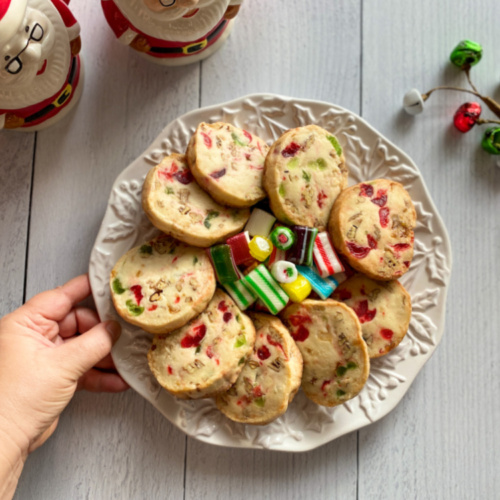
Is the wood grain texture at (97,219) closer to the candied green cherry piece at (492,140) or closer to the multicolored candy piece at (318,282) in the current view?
the multicolored candy piece at (318,282)

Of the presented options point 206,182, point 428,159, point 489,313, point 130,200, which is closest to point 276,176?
point 206,182

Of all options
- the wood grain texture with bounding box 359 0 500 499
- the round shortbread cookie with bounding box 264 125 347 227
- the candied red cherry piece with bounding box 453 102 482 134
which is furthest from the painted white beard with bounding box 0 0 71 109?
the candied red cherry piece with bounding box 453 102 482 134

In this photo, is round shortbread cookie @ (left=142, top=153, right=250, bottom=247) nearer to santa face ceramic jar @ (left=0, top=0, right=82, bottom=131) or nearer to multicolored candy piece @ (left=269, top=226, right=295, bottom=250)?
multicolored candy piece @ (left=269, top=226, right=295, bottom=250)

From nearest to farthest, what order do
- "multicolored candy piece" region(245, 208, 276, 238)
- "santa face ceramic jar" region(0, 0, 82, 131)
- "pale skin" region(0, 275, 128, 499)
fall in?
"santa face ceramic jar" region(0, 0, 82, 131) < "pale skin" region(0, 275, 128, 499) < "multicolored candy piece" region(245, 208, 276, 238)

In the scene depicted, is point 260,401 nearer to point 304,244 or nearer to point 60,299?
point 304,244

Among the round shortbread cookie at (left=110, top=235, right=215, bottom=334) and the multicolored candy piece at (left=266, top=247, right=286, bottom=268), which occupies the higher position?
the multicolored candy piece at (left=266, top=247, right=286, bottom=268)

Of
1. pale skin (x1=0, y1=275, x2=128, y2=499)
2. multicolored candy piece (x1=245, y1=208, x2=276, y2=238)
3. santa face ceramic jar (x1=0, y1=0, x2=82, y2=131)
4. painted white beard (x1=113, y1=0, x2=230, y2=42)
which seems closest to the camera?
santa face ceramic jar (x1=0, y1=0, x2=82, y2=131)

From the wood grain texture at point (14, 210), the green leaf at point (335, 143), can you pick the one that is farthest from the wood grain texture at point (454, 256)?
the wood grain texture at point (14, 210)
